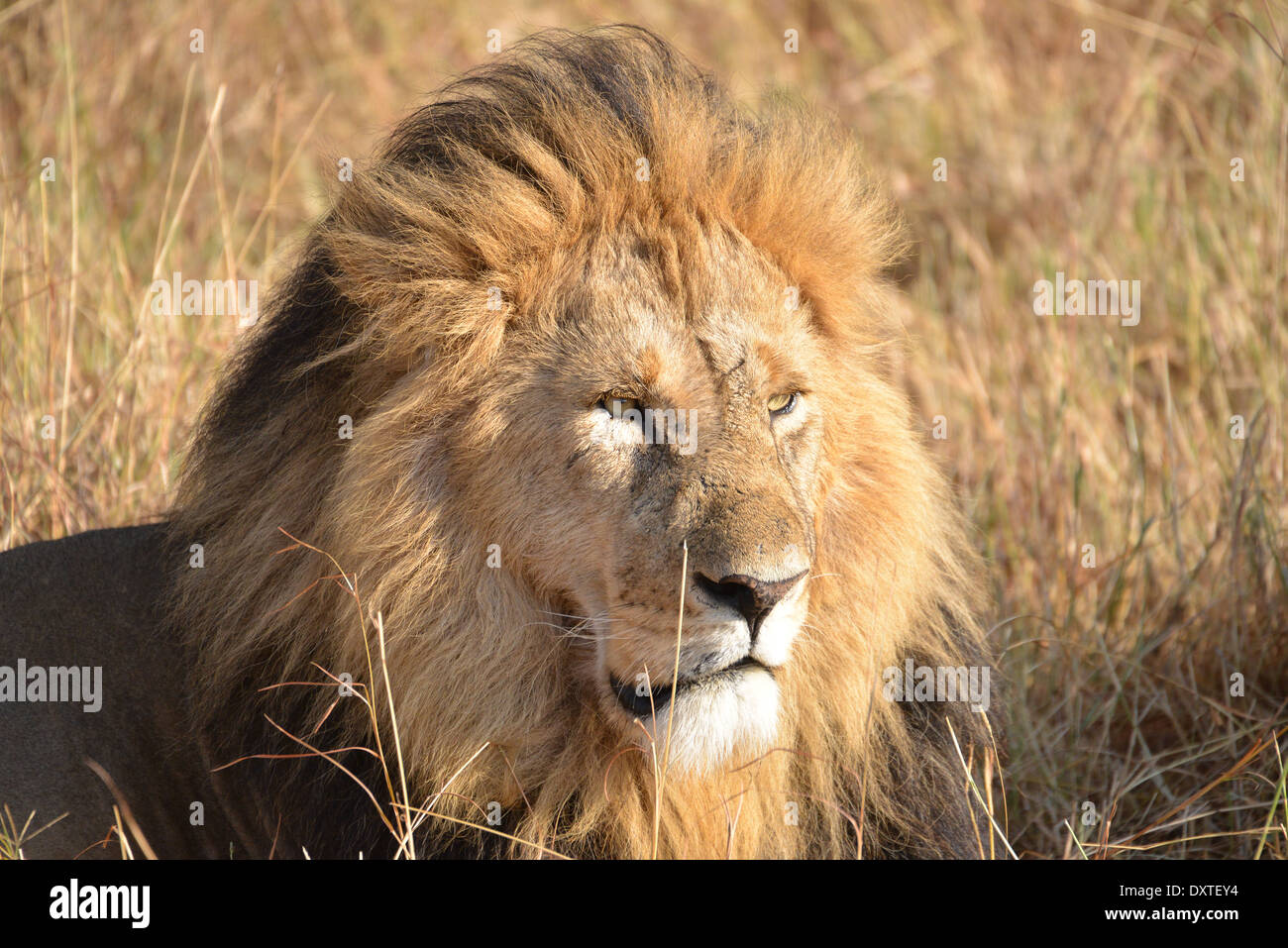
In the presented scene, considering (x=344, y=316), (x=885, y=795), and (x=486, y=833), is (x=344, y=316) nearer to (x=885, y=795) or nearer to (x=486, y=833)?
(x=486, y=833)

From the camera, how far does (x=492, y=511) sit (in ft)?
9.24

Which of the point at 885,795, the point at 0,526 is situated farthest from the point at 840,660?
the point at 0,526

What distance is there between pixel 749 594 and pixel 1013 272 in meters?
5.07

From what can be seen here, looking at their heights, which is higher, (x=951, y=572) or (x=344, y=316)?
(x=344, y=316)

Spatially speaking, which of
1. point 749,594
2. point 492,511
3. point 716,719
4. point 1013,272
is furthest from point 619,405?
point 1013,272

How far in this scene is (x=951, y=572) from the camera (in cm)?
326

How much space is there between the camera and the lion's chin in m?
2.60

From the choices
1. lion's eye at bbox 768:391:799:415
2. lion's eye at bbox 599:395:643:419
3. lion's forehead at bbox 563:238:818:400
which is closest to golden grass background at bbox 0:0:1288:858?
lion's forehead at bbox 563:238:818:400

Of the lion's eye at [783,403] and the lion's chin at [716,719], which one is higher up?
the lion's eye at [783,403]

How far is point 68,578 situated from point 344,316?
1.12 metres

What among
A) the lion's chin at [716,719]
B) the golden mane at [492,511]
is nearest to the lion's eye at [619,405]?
the golden mane at [492,511]

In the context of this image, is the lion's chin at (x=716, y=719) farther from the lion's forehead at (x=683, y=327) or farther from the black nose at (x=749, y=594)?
the lion's forehead at (x=683, y=327)

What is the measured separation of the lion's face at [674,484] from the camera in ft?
8.46

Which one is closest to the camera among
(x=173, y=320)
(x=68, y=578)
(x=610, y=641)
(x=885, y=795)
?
(x=610, y=641)
